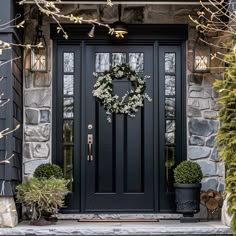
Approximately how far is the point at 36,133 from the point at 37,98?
0.39 metres

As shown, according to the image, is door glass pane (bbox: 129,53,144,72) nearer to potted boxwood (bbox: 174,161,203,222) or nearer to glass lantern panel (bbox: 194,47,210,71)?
glass lantern panel (bbox: 194,47,210,71)

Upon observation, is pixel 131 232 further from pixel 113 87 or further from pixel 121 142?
pixel 113 87

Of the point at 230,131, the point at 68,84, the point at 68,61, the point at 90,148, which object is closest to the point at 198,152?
the point at 90,148

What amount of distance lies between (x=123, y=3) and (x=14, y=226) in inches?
98.9

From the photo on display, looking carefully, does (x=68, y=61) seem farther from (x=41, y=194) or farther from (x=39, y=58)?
(x=41, y=194)

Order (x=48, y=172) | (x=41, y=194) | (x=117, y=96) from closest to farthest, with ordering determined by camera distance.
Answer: (x=41, y=194), (x=48, y=172), (x=117, y=96)

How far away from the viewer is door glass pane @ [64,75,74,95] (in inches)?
244

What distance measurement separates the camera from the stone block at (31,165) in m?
6.07

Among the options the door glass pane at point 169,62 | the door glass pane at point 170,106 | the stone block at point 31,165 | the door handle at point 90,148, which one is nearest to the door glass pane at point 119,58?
the door glass pane at point 169,62

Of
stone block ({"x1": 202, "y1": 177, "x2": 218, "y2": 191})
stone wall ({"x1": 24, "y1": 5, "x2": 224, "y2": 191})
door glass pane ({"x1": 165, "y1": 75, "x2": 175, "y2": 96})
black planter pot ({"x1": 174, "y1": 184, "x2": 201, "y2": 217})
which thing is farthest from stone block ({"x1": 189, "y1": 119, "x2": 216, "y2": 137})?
black planter pot ({"x1": 174, "y1": 184, "x2": 201, "y2": 217})

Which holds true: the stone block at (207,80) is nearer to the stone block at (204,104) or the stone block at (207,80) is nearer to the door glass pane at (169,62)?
the stone block at (204,104)

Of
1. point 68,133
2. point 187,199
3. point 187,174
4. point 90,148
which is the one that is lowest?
point 187,199

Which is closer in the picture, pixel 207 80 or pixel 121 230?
pixel 121 230

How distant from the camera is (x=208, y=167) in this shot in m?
6.10
